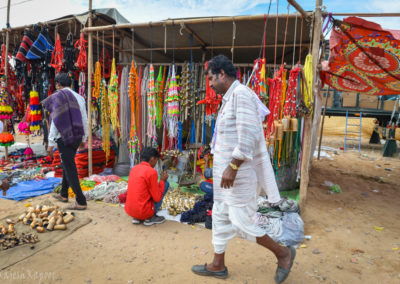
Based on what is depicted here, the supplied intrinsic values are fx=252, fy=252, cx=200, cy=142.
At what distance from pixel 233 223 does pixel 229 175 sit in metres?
0.40

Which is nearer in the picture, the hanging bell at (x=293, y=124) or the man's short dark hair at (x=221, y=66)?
the man's short dark hair at (x=221, y=66)

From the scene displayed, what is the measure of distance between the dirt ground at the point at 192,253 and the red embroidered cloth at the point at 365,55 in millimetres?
2263

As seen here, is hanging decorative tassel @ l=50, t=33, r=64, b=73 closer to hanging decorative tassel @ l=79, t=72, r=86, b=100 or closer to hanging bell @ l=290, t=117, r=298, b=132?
hanging decorative tassel @ l=79, t=72, r=86, b=100

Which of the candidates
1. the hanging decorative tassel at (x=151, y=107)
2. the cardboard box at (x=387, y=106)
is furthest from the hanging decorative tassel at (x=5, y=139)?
the cardboard box at (x=387, y=106)

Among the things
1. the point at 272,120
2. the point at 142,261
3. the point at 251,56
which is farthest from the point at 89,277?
the point at 251,56

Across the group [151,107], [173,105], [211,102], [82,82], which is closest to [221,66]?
[211,102]

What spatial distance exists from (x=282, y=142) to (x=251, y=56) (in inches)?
106

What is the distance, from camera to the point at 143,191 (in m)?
2.97

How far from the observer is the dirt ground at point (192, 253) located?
218cm

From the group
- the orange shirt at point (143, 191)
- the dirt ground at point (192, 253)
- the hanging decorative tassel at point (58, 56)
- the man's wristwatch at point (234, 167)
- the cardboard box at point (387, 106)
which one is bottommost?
the dirt ground at point (192, 253)

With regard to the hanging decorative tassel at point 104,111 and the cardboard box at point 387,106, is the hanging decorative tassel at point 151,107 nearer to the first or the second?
the hanging decorative tassel at point 104,111

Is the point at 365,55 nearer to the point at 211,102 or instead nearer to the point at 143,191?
the point at 211,102

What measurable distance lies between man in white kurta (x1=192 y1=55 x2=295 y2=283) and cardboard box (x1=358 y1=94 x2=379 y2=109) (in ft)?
35.3

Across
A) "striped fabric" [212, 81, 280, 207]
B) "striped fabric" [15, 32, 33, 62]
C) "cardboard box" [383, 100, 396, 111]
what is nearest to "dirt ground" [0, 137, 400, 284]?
"striped fabric" [212, 81, 280, 207]
